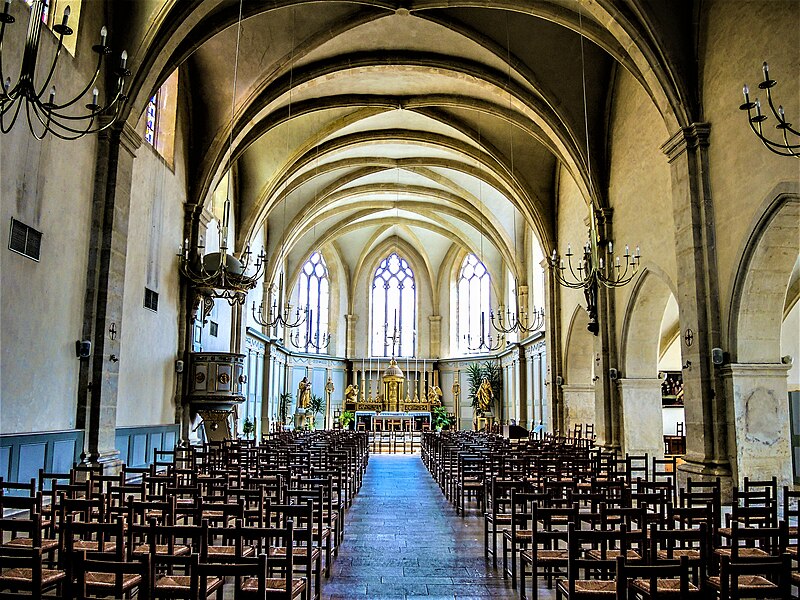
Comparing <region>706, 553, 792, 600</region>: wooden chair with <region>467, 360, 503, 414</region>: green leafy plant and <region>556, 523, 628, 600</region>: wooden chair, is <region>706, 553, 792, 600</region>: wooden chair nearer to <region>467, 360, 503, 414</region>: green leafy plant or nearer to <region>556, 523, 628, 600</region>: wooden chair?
<region>556, 523, 628, 600</region>: wooden chair

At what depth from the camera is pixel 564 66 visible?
16.6 metres

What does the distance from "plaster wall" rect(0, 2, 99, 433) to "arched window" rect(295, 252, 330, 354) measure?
23697 millimetres

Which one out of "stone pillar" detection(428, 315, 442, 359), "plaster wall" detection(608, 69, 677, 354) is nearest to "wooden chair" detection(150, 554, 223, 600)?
"plaster wall" detection(608, 69, 677, 354)

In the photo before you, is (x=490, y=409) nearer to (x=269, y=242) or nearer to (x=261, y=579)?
(x=269, y=242)

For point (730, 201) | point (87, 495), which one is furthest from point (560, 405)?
point (87, 495)

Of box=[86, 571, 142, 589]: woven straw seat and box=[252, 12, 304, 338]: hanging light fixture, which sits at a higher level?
box=[252, 12, 304, 338]: hanging light fixture

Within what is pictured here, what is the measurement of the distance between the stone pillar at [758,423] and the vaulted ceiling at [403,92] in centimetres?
492

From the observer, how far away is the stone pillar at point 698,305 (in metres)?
11.5

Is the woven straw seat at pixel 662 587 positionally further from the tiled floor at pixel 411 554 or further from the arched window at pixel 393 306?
the arched window at pixel 393 306

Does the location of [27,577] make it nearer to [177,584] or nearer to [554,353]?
[177,584]

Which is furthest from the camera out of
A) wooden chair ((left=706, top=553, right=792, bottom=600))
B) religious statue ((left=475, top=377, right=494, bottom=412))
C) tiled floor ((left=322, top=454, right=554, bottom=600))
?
religious statue ((left=475, top=377, right=494, bottom=412))

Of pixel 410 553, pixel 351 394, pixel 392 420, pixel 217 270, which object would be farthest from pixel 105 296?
pixel 351 394

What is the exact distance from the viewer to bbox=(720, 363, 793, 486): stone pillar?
437 inches

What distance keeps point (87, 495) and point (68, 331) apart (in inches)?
196
